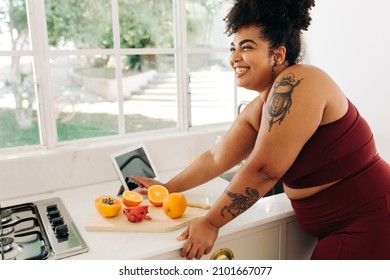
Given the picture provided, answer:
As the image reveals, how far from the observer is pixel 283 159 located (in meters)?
0.91

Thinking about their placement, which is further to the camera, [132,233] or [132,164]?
[132,164]

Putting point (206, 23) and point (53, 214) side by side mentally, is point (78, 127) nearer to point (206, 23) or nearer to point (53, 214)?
point (53, 214)

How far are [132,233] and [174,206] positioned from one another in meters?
0.15

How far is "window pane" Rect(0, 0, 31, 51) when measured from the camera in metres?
1.35

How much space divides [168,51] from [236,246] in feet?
3.20

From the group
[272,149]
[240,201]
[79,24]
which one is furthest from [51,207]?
[79,24]

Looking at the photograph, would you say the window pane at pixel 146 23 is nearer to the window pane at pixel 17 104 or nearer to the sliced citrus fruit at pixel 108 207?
the window pane at pixel 17 104

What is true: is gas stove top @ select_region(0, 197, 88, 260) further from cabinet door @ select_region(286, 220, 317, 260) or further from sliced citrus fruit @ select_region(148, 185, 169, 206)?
cabinet door @ select_region(286, 220, 317, 260)

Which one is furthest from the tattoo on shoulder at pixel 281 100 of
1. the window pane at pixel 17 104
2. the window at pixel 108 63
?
the window pane at pixel 17 104

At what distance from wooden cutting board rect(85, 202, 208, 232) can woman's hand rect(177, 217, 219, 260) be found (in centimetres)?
7

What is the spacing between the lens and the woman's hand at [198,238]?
0.96 m

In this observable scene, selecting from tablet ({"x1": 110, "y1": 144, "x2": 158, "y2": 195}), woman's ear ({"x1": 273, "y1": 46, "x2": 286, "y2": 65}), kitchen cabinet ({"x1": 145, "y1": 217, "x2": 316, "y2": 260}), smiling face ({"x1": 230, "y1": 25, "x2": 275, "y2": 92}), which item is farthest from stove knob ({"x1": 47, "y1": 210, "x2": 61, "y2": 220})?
woman's ear ({"x1": 273, "y1": 46, "x2": 286, "y2": 65})

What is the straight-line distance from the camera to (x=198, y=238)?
0.97m
